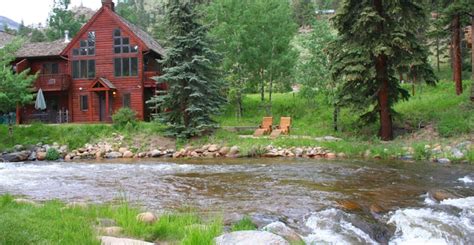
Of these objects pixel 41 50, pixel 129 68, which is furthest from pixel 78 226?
pixel 41 50

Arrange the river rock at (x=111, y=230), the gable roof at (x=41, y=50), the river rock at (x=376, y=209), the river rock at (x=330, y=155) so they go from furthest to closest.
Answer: the gable roof at (x=41, y=50) < the river rock at (x=330, y=155) < the river rock at (x=376, y=209) < the river rock at (x=111, y=230)

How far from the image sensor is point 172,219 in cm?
730

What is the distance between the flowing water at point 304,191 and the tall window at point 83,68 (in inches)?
643

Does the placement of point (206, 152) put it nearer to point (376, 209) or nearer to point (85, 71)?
point (376, 209)

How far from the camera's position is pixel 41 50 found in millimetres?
35031

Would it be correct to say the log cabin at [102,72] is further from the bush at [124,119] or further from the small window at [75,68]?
the bush at [124,119]

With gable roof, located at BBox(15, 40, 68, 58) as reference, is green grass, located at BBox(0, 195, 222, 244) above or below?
below

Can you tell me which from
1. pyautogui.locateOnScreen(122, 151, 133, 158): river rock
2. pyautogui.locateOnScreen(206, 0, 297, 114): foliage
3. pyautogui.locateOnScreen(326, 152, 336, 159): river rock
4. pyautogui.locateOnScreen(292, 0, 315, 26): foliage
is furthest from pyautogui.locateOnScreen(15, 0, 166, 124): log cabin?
pyautogui.locateOnScreen(292, 0, 315, 26): foliage

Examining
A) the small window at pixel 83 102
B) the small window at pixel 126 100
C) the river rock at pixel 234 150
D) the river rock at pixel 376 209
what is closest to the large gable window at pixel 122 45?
the small window at pixel 126 100

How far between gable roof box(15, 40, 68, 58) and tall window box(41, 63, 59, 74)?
0.95m

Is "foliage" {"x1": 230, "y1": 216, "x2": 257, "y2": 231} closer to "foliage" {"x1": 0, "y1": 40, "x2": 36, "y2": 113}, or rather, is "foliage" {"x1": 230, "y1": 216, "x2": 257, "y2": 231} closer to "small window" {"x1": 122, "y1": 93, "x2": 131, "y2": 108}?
"foliage" {"x1": 0, "y1": 40, "x2": 36, "y2": 113}

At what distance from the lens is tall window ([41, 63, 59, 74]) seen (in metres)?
34.7

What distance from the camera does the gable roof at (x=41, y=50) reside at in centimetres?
3406

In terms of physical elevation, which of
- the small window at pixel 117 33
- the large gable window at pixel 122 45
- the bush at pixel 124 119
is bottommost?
the bush at pixel 124 119
